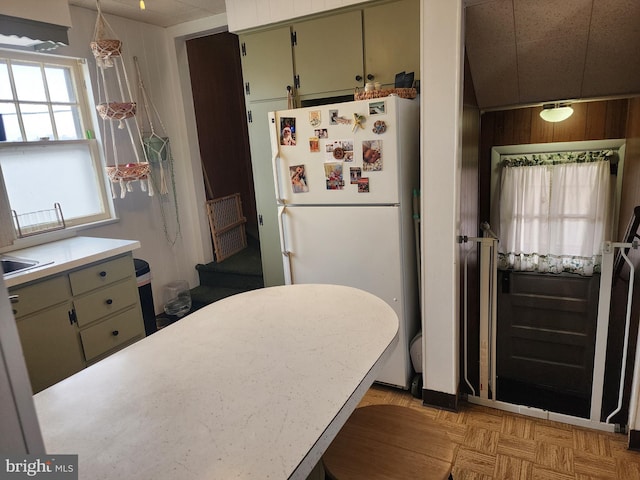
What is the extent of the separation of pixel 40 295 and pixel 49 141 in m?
1.29

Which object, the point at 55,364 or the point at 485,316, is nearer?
the point at 55,364

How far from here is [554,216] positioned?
3482 mm

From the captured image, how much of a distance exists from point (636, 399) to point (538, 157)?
2.09m

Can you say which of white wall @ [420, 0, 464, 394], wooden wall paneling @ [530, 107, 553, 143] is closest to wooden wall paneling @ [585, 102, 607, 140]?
wooden wall paneling @ [530, 107, 553, 143]

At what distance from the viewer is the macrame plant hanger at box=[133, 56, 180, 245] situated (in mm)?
3371

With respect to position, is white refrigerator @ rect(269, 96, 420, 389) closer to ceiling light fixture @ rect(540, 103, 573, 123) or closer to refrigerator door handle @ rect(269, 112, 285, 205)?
refrigerator door handle @ rect(269, 112, 285, 205)

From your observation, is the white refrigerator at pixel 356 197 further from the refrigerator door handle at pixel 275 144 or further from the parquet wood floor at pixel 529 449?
the parquet wood floor at pixel 529 449

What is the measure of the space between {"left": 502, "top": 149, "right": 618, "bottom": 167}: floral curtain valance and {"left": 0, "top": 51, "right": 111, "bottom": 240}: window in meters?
3.36

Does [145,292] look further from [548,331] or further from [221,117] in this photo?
[548,331]

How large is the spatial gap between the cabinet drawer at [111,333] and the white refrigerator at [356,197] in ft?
3.52

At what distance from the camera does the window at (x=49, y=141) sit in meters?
2.63

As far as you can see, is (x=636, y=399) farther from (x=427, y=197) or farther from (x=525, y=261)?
(x=525, y=261)

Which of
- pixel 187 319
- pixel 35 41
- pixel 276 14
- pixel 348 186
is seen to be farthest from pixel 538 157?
pixel 35 41

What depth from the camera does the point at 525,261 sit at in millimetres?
3621
